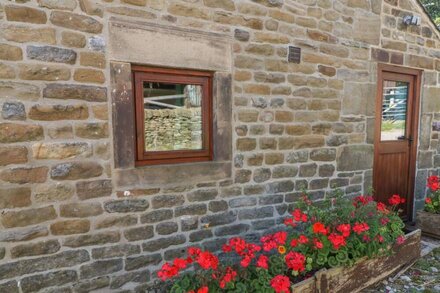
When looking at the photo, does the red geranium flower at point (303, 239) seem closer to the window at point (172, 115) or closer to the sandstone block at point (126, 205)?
the window at point (172, 115)

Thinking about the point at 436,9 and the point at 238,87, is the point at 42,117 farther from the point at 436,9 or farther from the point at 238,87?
the point at 436,9

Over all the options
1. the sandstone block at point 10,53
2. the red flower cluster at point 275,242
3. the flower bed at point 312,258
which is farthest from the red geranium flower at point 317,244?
the sandstone block at point 10,53

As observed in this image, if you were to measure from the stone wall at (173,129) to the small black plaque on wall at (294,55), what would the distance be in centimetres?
119

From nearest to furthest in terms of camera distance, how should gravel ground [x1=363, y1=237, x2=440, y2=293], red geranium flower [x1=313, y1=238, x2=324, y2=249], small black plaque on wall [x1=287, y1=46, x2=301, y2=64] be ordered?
red geranium flower [x1=313, y1=238, x2=324, y2=249]
gravel ground [x1=363, y1=237, x2=440, y2=293]
small black plaque on wall [x1=287, y1=46, x2=301, y2=64]

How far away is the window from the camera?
251 centimetres

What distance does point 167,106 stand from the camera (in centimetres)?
268

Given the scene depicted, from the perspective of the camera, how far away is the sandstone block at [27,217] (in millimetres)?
2023

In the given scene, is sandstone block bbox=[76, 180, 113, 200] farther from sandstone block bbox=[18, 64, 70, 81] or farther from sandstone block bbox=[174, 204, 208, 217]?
sandstone block bbox=[18, 64, 70, 81]

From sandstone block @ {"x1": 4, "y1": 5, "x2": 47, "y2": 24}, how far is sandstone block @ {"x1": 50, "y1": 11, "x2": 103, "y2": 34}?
66 mm

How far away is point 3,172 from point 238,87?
201 cm

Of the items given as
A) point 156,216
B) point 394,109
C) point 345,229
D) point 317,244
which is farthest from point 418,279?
point 156,216

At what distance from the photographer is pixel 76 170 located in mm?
2232

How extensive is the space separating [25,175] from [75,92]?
2.22 feet

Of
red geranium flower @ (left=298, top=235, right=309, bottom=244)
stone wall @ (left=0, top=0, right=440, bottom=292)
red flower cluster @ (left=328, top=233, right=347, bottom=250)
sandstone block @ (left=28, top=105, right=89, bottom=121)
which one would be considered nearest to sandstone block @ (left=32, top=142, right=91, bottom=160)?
stone wall @ (left=0, top=0, right=440, bottom=292)
